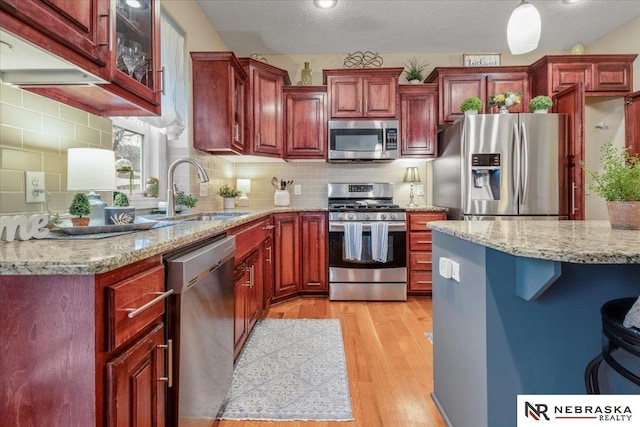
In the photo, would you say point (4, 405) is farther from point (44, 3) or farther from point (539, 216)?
point (539, 216)

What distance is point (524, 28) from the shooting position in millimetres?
1824

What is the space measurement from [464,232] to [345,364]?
4.15ft

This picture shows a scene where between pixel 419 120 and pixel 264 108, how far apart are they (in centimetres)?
164

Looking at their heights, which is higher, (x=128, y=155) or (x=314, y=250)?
(x=128, y=155)

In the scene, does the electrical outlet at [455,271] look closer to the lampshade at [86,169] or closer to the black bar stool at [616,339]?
the black bar stool at [616,339]

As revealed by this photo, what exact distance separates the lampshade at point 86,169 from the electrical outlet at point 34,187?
0.28ft

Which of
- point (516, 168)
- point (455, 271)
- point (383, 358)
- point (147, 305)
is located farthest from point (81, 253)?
point (516, 168)

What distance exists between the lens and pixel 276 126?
3.63m

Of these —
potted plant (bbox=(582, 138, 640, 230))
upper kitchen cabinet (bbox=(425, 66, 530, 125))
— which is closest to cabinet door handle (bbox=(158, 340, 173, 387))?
potted plant (bbox=(582, 138, 640, 230))

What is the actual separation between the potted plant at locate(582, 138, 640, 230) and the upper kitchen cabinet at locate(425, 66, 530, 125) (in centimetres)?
255

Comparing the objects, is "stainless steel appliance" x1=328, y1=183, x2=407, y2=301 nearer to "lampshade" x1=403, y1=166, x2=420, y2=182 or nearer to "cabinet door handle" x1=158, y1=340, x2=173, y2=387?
"lampshade" x1=403, y1=166, x2=420, y2=182

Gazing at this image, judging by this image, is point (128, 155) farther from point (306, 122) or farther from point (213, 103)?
point (306, 122)

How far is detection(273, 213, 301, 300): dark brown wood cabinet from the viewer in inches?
130

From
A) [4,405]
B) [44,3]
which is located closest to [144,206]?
[44,3]
